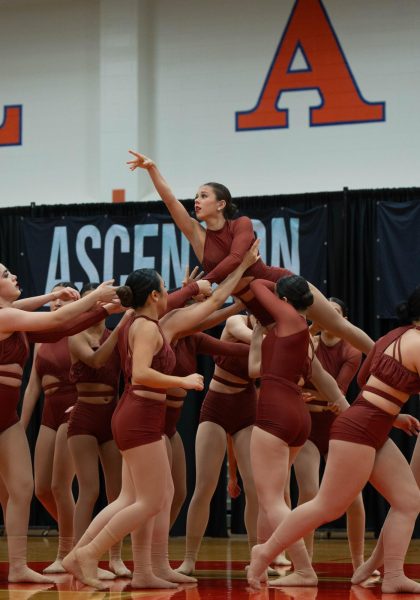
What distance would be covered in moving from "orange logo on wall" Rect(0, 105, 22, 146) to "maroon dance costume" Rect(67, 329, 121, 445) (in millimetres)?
5829

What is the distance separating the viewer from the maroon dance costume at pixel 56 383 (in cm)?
767

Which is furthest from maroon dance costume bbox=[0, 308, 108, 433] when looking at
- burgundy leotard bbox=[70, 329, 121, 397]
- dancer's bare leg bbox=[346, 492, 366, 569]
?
dancer's bare leg bbox=[346, 492, 366, 569]

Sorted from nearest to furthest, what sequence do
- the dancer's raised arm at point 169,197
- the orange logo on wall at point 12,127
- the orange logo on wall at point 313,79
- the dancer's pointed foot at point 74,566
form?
the dancer's pointed foot at point 74,566 < the dancer's raised arm at point 169,197 < the orange logo on wall at point 313,79 < the orange logo on wall at point 12,127

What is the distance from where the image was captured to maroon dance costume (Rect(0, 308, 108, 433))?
251 inches

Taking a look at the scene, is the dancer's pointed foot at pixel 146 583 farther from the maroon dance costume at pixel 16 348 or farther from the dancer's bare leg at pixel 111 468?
the maroon dance costume at pixel 16 348

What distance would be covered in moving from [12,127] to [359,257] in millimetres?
4688

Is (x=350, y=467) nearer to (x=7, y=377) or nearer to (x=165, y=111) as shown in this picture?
(x=7, y=377)

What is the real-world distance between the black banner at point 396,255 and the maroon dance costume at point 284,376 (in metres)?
4.64

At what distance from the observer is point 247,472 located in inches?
282

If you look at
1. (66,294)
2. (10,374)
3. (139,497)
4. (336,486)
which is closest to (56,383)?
(66,294)

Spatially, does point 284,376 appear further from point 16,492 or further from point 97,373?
point 16,492

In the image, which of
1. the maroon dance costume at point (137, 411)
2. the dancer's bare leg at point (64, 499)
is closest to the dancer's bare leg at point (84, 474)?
the dancer's bare leg at point (64, 499)

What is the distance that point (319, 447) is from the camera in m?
7.34

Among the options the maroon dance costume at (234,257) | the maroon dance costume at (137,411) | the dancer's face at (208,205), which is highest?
the dancer's face at (208,205)
